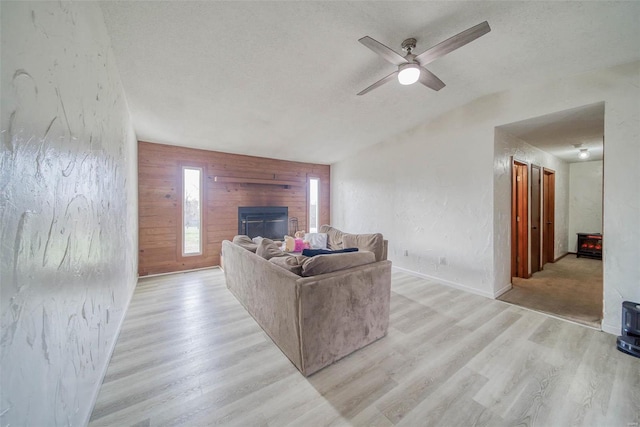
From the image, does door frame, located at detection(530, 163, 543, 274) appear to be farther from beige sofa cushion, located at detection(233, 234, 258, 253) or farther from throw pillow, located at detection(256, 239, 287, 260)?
beige sofa cushion, located at detection(233, 234, 258, 253)

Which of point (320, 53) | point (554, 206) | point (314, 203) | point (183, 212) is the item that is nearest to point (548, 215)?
point (554, 206)

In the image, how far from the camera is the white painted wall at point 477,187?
236 centimetres

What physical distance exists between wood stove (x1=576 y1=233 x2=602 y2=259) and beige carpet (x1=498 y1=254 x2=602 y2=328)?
83 centimetres

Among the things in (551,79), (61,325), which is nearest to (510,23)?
(551,79)

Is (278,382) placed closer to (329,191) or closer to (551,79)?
(551,79)

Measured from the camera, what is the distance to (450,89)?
10.4 ft

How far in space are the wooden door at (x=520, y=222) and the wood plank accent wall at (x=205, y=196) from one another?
4428 mm

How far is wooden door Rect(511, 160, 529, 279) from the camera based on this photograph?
13.4ft

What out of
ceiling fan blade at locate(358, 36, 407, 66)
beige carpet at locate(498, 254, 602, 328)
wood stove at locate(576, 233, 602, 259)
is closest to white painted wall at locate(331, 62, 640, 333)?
beige carpet at locate(498, 254, 602, 328)

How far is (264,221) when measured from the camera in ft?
17.9

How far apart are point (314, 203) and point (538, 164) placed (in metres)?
4.91

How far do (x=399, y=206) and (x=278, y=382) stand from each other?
12.3ft

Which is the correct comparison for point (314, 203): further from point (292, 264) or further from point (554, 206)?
point (554, 206)

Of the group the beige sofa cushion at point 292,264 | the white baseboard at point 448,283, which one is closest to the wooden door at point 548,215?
the white baseboard at point 448,283
